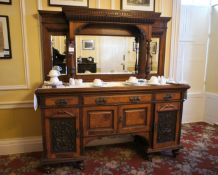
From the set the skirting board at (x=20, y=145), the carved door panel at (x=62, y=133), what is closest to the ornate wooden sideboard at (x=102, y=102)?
the carved door panel at (x=62, y=133)

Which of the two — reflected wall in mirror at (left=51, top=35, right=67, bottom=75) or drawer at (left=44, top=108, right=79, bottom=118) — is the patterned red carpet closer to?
drawer at (left=44, top=108, right=79, bottom=118)

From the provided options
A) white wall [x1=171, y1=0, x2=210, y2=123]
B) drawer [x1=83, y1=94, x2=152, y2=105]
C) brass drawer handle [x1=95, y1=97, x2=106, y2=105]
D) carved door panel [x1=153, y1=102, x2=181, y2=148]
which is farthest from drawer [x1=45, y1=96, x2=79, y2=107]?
white wall [x1=171, y1=0, x2=210, y2=123]

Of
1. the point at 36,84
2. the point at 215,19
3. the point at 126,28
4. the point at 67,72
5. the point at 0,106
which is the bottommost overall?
the point at 0,106

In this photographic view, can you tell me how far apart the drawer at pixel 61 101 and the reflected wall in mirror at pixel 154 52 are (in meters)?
1.41

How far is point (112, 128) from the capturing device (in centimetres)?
232

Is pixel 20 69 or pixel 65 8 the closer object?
pixel 65 8

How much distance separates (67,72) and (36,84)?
47cm

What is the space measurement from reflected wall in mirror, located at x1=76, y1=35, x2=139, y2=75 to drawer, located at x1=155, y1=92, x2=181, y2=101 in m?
0.65

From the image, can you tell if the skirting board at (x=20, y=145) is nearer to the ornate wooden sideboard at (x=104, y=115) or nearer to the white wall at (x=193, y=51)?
the ornate wooden sideboard at (x=104, y=115)

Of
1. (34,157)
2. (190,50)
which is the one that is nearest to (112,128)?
(34,157)

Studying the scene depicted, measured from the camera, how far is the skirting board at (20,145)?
2639mm

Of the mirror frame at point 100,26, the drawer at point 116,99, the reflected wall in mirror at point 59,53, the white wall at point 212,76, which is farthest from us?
the white wall at point 212,76

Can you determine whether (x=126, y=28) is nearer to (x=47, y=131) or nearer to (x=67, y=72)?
(x=67, y=72)

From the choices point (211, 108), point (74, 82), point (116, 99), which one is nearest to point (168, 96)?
point (116, 99)
